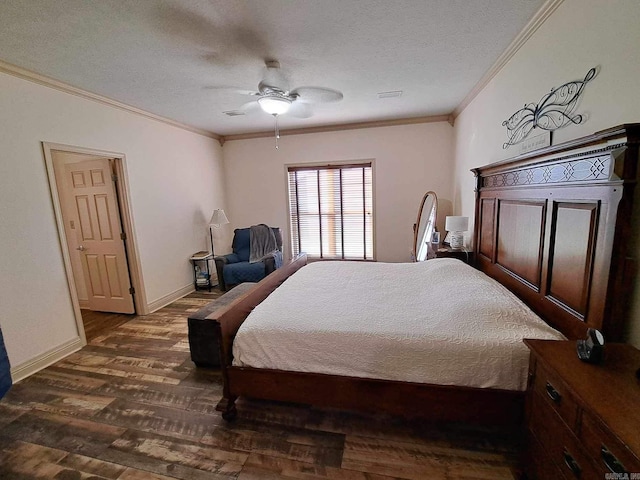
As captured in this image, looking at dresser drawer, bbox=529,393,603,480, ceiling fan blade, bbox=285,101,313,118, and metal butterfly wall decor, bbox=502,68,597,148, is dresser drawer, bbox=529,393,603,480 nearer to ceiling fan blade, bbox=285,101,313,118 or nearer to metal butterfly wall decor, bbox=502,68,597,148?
metal butterfly wall decor, bbox=502,68,597,148

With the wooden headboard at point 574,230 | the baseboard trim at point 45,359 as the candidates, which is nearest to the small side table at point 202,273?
the baseboard trim at point 45,359

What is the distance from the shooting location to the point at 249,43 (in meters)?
2.07

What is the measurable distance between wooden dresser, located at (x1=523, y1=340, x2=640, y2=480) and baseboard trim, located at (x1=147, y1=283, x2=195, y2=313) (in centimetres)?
408

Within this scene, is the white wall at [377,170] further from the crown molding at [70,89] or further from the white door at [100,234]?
the white door at [100,234]

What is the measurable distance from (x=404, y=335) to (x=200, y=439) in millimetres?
1449

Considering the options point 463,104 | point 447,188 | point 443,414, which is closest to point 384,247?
point 447,188

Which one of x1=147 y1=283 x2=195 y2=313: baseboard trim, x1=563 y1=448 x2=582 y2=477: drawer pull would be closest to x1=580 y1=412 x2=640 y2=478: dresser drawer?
x1=563 y1=448 x2=582 y2=477: drawer pull

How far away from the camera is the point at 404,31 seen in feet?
6.53

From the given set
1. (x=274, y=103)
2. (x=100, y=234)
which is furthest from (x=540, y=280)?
(x=100, y=234)

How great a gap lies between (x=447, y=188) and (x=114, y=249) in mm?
4960

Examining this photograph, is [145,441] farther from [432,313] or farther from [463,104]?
[463,104]

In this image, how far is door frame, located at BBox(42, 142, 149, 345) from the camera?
8.61 ft

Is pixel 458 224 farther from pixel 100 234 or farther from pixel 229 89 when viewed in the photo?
pixel 100 234

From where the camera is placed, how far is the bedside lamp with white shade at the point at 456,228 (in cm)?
295
